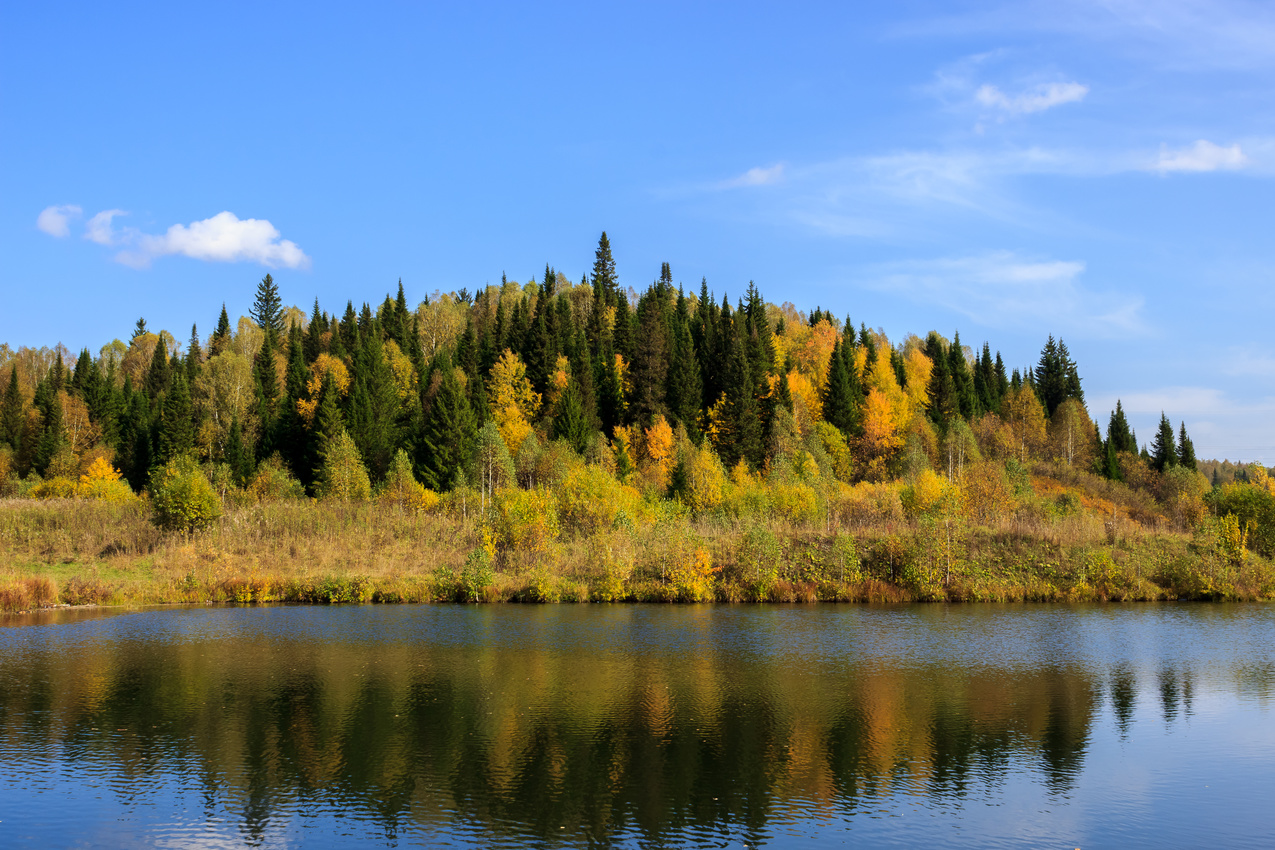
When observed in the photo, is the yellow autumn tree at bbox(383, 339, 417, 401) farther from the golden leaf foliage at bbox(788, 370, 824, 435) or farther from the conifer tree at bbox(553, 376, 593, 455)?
the golden leaf foliage at bbox(788, 370, 824, 435)

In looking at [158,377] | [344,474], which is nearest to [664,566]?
[344,474]

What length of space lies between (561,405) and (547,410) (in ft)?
23.3

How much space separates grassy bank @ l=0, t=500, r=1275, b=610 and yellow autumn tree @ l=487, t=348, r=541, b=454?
38208 mm

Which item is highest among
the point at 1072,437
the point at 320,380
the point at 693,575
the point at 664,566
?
the point at 320,380

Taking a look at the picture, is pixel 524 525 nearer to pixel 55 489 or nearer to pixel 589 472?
pixel 589 472

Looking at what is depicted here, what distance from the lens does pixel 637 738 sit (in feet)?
68.9

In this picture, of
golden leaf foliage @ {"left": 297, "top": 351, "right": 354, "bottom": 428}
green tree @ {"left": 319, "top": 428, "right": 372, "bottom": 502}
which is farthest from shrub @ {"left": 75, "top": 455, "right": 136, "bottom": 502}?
golden leaf foliage @ {"left": 297, "top": 351, "right": 354, "bottom": 428}

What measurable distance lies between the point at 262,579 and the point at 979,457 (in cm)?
7630

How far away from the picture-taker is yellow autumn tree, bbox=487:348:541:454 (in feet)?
312

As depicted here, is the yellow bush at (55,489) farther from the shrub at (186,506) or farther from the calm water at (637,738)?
the calm water at (637,738)

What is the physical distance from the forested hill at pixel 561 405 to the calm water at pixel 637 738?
45255 millimetres

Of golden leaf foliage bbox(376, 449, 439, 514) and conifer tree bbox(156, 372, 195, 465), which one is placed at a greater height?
conifer tree bbox(156, 372, 195, 465)

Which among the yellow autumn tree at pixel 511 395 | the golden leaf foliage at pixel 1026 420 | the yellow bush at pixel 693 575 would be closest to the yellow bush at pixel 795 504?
the yellow bush at pixel 693 575

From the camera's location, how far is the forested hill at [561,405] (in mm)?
91750
